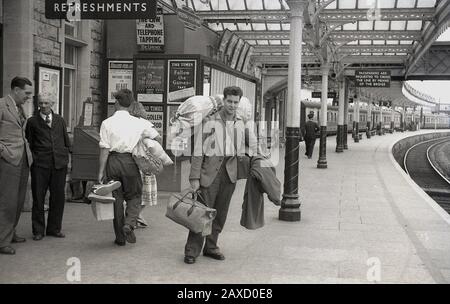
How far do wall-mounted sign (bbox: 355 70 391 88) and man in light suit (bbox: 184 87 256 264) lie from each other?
1713 centimetres

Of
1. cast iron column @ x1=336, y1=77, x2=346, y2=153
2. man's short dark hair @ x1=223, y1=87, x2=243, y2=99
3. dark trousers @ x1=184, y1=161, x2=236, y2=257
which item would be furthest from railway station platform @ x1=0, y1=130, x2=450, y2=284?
cast iron column @ x1=336, y1=77, x2=346, y2=153

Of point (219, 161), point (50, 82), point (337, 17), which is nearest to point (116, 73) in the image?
point (50, 82)

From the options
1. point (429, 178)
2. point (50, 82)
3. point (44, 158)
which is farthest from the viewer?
point (429, 178)

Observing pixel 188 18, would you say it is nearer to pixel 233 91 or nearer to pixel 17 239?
pixel 233 91

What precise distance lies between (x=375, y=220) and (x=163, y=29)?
15.6ft

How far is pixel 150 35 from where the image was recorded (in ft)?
31.9

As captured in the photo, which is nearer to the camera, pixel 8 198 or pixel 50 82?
pixel 8 198

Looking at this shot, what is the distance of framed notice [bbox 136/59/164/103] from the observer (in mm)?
9555

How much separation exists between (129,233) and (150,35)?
192 inches

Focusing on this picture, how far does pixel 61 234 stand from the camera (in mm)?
6121

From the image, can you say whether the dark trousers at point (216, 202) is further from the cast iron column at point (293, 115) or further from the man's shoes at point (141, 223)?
the cast iron column at point (293, 115)

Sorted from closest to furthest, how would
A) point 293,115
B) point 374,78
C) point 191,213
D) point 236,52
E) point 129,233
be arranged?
1. point 191,213
2. point 129,233
3. point 293,115
4. point 236,52
5. point 374,78
